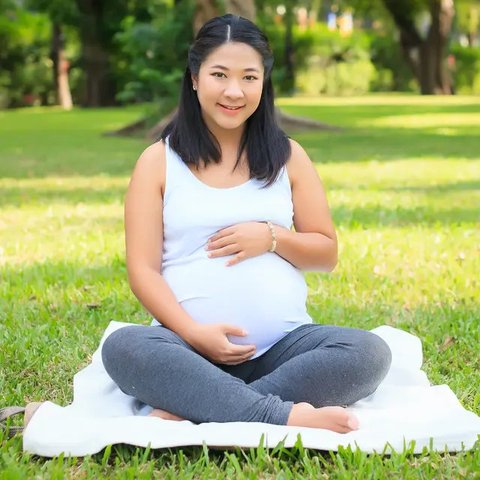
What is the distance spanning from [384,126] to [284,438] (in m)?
15.5

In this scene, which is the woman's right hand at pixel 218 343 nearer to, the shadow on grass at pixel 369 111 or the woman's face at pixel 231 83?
the woman's face at pixel 231 83

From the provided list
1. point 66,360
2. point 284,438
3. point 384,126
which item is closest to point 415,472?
point 284,438

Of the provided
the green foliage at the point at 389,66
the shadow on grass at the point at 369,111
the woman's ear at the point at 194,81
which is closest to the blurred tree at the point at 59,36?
the shadow on grass at the point at 369,111

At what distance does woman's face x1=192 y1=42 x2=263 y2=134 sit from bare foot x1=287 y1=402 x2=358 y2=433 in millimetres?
940

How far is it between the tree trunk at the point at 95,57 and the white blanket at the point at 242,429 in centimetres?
2729

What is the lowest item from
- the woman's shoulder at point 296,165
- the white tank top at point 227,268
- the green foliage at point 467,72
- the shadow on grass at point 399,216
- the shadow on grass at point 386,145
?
the green foliage at point 467,72

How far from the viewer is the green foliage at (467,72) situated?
3822cm

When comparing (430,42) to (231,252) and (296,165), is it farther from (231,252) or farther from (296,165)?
(231,252)

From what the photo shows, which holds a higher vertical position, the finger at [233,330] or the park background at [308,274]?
the finger at [233,330]

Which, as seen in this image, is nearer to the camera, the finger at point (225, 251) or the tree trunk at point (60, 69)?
the finger at point (225, 251)

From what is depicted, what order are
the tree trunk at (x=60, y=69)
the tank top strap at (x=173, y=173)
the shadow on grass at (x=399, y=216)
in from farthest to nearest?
Answer: the tree trunk at (x=60, y=69), the shadow on grass at (x=399, y=216), the tank top strap at (x=173, y=173)

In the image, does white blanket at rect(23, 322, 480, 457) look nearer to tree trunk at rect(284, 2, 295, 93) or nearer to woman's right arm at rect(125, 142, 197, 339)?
woman's right arm at rect(125, 142, 197, 339)

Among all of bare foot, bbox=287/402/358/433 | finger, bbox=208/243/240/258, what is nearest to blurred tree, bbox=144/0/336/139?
finger, bbox=208/243/240/258

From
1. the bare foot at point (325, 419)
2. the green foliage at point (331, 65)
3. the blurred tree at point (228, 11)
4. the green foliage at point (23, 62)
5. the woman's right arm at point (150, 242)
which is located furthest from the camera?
the green foliage at point (331, 65)
